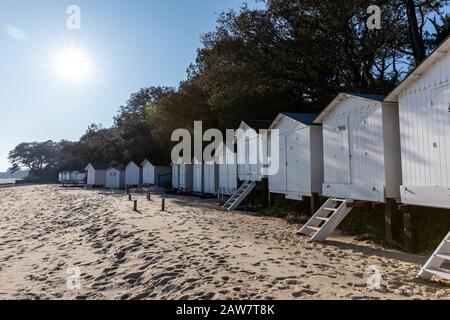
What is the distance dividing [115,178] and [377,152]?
46.7 m

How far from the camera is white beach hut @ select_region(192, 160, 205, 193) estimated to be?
28844mm

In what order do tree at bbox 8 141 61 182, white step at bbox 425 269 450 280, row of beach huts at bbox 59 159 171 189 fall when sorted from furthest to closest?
tree at bbox 8 141 61 182 → row of beach huts at bbox 59 159 171 189 → white step at bbox 425 269 450 280

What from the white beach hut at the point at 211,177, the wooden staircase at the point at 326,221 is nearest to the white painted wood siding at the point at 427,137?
the wooden staircase at the point at 326,221

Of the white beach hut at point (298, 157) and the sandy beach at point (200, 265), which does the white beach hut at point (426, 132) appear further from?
the white beach hut at point (298, 157)

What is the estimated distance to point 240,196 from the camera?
18375 mm

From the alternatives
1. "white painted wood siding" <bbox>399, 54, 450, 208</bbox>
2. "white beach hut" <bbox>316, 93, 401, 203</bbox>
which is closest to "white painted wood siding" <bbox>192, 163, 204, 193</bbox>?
"white beach hut" <bbox>316, 93, 401, 203</bbox>

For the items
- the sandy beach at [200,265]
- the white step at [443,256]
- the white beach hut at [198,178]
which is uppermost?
the white beach hut at [198,178]

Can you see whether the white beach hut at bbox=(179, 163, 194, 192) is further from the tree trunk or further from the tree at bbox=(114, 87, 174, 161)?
the tree trunk

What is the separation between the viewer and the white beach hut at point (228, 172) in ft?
71.5

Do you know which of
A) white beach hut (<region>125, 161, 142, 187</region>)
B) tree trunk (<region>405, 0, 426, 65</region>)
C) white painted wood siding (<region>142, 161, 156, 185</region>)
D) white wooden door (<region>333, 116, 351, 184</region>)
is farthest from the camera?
white beach hut (<region>125, 161, 142, 187</region>)

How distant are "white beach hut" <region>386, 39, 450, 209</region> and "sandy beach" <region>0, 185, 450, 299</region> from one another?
1.54 m

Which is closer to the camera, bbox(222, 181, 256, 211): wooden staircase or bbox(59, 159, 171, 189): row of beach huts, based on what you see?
bbox(222, 181, 256, 211): wooden staircase

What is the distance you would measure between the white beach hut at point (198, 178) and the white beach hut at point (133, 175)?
665 inches
